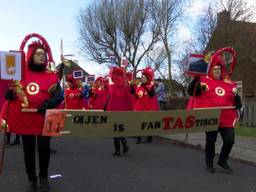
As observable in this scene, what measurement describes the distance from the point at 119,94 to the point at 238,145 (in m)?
3.26

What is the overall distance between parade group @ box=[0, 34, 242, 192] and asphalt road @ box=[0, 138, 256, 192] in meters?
0.38

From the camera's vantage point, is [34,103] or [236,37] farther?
[236,37]

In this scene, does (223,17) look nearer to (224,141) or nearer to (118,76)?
(118,76)

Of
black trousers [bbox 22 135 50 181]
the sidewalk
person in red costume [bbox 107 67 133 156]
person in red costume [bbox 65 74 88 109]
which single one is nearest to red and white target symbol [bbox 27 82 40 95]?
black trousers [bbox 22 135 50 181]

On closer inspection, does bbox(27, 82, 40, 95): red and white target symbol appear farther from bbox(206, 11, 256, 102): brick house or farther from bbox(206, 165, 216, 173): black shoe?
bbox(206, 11, 256, 102): brick house

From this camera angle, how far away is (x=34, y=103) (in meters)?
7.04

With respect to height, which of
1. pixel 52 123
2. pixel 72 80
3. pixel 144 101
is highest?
pixel 72 80

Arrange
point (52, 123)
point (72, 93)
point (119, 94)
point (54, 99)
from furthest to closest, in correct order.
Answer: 1. point (72, 93)
2. point (119, 94)
3. point (54, 99)
4. point (52, 123)

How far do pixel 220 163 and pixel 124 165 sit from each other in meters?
1.64

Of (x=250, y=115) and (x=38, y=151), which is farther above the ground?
(x=38, y=151)

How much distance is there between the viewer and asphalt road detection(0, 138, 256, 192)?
7566mm

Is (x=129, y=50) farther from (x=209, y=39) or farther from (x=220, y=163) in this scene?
(x=220, y=163)

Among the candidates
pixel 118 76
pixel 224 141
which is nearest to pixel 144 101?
pixel 118 76

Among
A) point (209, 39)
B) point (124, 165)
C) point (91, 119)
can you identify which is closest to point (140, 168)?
point (124, 165)
